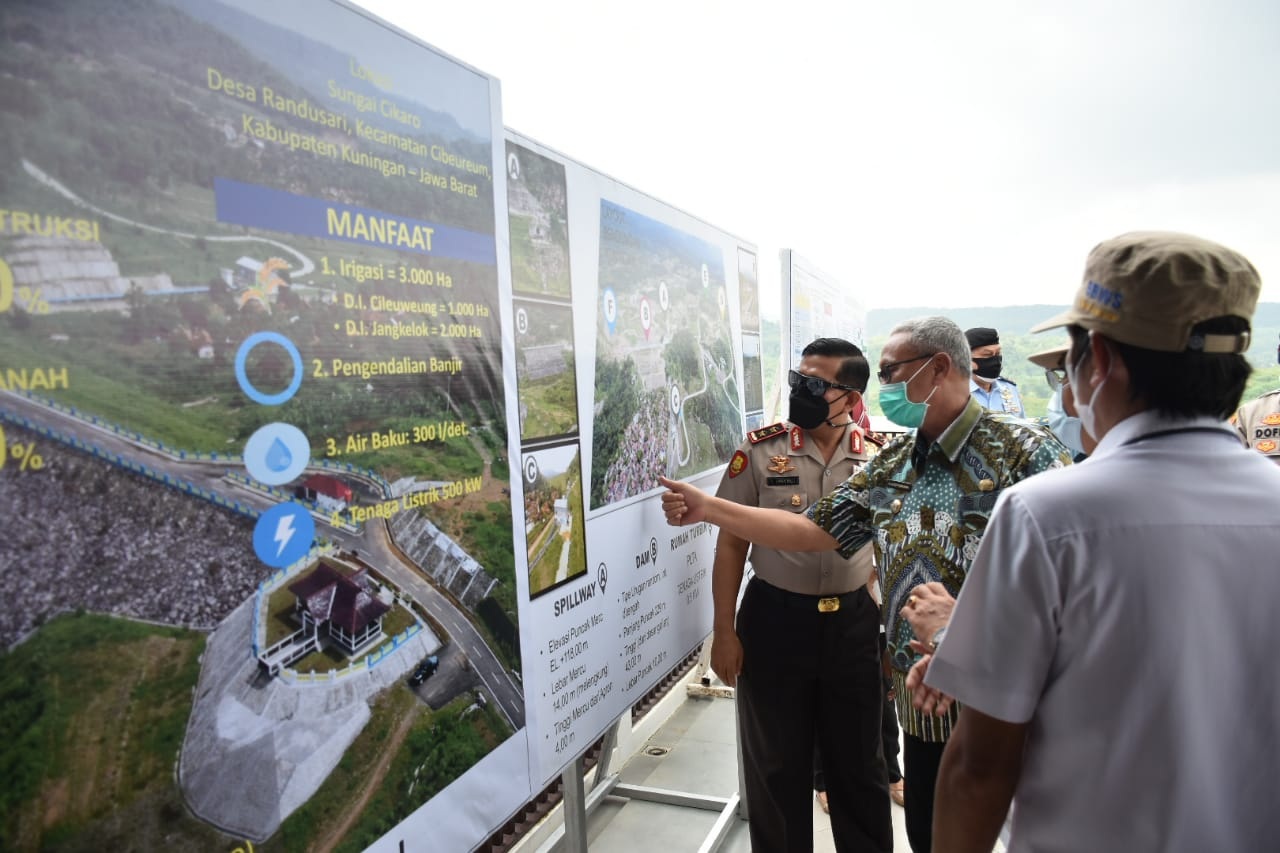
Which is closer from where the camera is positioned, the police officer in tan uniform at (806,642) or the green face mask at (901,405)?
the green face mask at (901,405)

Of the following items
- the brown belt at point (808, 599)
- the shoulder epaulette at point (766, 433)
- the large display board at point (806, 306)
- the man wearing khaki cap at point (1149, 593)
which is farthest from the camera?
the large display board at point (806, 306)

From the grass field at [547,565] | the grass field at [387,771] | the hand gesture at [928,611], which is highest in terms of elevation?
the grass field at [547,565]

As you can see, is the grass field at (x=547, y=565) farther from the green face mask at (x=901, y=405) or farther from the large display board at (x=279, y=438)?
the green face mask at (x=901, y=405)

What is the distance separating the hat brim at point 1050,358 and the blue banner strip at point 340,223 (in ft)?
3.32

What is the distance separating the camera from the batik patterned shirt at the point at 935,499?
5.97 ft

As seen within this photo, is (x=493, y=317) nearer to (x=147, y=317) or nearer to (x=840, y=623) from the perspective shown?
(x=147, y=317)

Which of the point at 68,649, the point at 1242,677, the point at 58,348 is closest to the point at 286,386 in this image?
the point at 58,348

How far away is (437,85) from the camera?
1.38 meters

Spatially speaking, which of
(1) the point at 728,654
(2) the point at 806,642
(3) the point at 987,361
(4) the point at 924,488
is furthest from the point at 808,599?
(3) the point at 987,361

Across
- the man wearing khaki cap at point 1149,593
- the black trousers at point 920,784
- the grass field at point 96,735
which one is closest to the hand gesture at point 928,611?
the man wearing khaki cap at point 1149,593

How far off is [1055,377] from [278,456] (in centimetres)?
151

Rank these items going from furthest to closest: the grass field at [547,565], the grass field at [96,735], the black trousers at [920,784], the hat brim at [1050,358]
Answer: the black trousers at [920,784]
the grass field at [547,565]
the hat brim at [1050,358]
the grass field at [96,735]

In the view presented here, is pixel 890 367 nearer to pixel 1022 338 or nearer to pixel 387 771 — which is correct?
pixel 1022 338

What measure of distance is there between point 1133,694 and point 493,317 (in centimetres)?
115
